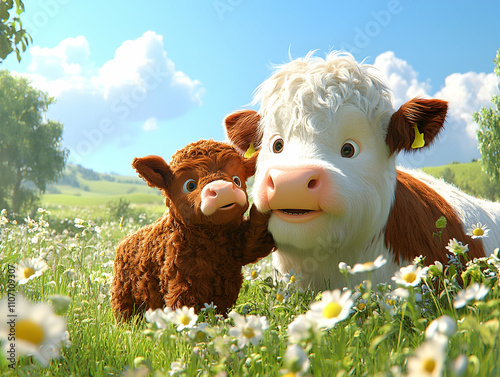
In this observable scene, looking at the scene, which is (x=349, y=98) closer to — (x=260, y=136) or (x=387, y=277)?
(x=260, y=136)

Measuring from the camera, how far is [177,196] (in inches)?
102

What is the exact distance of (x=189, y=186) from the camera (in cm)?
258

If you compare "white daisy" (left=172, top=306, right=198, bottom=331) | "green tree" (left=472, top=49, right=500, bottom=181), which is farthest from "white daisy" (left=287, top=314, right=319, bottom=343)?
"green tree" (left=472, top=49, right=500, bottom=181)

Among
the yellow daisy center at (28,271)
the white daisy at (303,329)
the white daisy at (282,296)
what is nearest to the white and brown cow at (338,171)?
the white daisy at (282,296)

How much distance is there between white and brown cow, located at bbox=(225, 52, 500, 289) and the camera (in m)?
2.40

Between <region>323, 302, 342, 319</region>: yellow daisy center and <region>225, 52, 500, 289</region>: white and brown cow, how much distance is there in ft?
3.33

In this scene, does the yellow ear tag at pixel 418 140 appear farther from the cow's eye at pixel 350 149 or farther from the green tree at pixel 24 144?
the green tree at pixel 24 144

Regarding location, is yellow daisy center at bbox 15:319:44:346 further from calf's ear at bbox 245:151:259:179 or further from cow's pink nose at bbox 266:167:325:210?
calf's ear at bbox 245:151:259:179

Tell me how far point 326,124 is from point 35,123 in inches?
961

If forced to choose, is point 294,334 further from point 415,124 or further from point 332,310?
point 415,124

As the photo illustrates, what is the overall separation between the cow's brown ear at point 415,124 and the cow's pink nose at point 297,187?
739mm

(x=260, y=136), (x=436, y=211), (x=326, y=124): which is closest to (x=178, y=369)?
(x=326, y=124)

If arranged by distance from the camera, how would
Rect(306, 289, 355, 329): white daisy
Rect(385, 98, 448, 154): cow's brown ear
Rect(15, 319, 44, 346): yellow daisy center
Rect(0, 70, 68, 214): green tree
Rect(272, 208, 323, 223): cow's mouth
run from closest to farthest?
Rect(15, 319, 44, 346): yellow daisy center → Rect(306, 289, 355, 329): white daisy → Rect(272, 208, 323, 223): cow's mouth → Rect(385, 98, 448, 154): cow's brown ear → Rect(0, 70, 68, 214): green tree

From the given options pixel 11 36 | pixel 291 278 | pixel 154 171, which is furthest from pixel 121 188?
pixel 291 278
